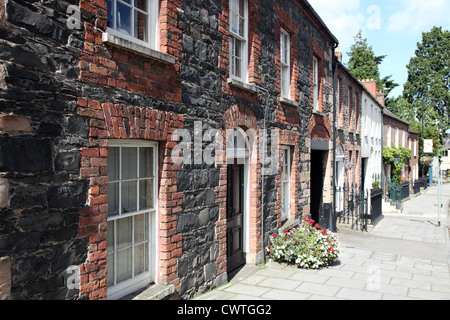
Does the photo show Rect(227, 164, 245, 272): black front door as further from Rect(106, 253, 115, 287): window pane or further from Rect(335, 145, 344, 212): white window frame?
Rect(335, 145, 344, 212): white window frame

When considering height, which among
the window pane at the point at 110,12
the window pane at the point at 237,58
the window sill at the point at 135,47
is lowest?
the window sill at the point at 135,47

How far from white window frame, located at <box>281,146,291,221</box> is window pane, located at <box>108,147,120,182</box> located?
5748mm

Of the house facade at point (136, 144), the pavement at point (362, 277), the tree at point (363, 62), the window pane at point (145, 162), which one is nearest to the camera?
the house facade at point (136, 144)

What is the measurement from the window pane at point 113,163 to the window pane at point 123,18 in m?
1.52

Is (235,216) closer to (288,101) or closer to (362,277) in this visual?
(362,277)

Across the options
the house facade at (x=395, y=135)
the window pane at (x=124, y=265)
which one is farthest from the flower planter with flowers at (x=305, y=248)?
the house facade at (x=395, y=135)

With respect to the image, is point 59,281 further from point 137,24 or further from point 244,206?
point 244,206

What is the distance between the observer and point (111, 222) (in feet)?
14.8

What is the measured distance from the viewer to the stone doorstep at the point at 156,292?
15.4ft

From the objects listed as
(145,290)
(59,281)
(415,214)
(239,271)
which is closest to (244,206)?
(239,271)

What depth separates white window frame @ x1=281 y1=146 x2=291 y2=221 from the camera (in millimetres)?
9680

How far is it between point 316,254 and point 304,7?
22.4ft

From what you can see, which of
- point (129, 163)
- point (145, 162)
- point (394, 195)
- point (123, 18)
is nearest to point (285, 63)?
point (123, 18)

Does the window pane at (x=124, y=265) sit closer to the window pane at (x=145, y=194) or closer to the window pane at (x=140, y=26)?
the window pane at (x=145, y=194)
